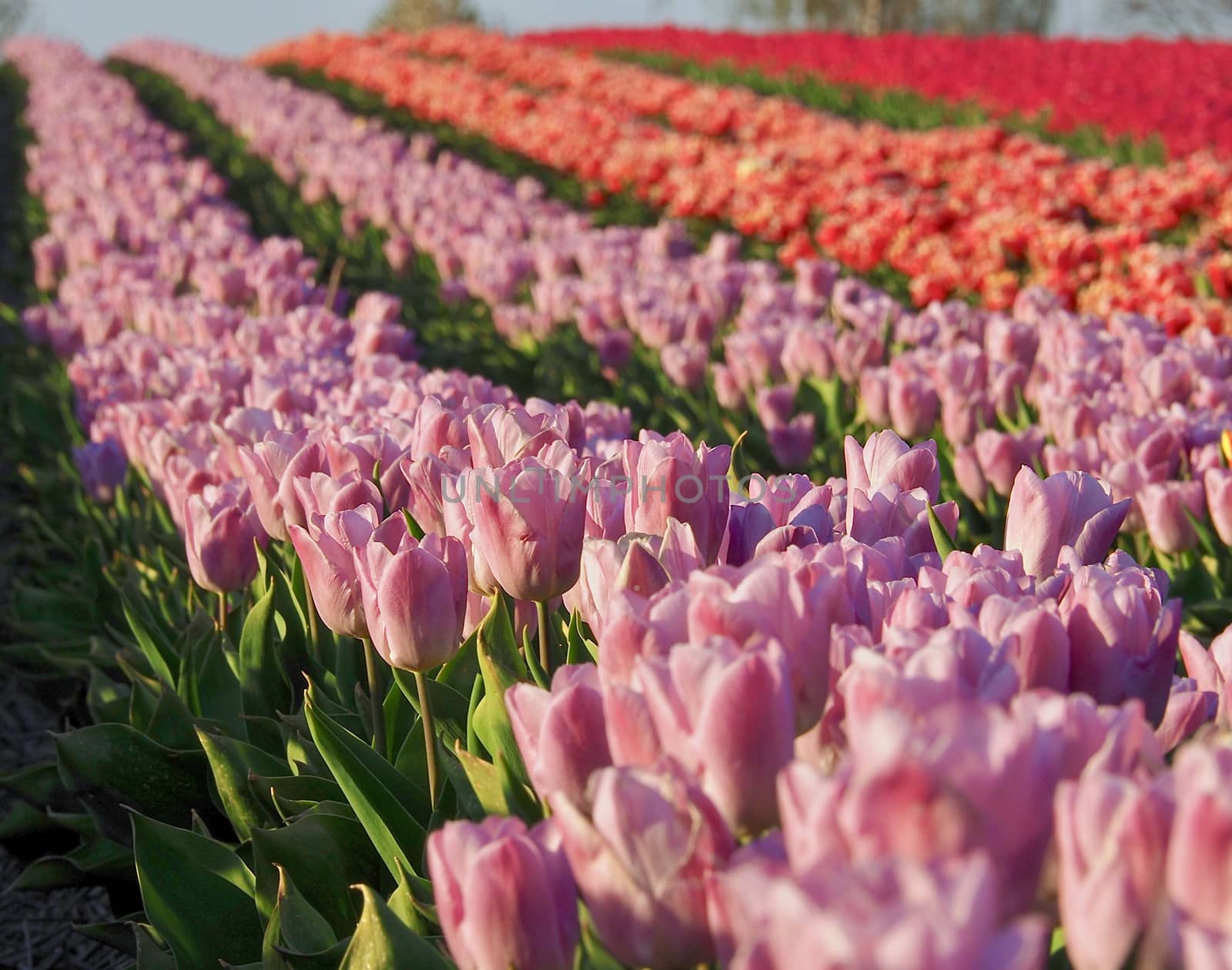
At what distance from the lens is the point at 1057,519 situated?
4.82ft

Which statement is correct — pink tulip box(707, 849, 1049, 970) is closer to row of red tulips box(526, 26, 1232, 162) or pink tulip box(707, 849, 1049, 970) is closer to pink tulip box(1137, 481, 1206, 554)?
pink tulip box(1137, 481, 1206, 554)

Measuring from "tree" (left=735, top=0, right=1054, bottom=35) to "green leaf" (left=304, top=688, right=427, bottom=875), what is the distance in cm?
3496

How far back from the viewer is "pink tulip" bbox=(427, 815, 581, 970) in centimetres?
85

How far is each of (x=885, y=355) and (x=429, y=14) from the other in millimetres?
34296

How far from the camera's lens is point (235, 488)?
6.88 ft

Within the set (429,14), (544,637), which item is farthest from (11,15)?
(544,637)

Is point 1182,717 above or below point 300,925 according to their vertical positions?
above

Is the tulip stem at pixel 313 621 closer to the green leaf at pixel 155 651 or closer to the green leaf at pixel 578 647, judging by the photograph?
the green leaf at pixel 155 651

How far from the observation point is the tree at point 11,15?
39969 millimetres

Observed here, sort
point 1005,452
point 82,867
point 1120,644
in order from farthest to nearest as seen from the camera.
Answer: point 1005,452
point 82,867
point 1120,644

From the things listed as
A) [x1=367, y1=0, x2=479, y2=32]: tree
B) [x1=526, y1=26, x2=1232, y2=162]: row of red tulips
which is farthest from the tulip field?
[x1=367, y1=0, x2=479, y2=32]: tree

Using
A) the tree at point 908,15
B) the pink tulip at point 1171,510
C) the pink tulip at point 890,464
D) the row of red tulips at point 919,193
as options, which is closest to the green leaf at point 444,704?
the pink tulip at point 890,464

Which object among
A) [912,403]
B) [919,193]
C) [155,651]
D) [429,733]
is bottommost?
[155,651]

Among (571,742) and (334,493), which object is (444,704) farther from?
(571,742)
